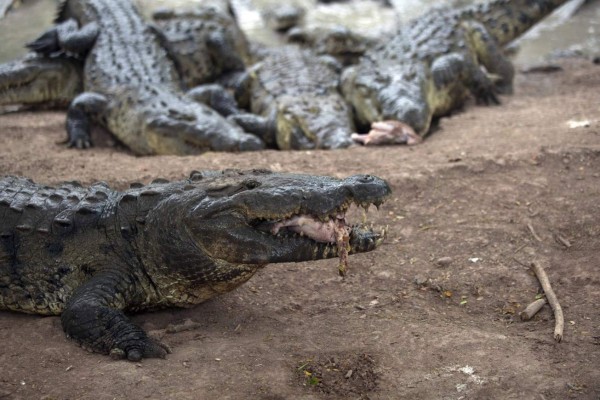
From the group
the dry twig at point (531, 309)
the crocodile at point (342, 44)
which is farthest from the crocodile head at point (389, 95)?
the dry twig at point (531, 309)

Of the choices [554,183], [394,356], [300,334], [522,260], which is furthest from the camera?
[554,183]

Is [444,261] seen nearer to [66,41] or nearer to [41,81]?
[41,81]

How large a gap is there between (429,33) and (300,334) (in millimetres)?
6145

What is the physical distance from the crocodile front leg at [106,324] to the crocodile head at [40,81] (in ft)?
16.7

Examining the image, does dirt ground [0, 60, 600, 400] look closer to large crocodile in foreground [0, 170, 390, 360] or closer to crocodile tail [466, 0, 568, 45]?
large crocodile in foreground [0, 170, 390, 360]

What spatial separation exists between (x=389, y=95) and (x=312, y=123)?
3.11 ft

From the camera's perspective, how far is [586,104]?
7.06 m

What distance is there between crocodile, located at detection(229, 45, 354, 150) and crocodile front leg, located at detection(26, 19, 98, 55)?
1804mm

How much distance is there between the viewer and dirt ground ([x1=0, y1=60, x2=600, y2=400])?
3082mm

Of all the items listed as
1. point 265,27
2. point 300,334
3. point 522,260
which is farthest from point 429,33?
point 300,334

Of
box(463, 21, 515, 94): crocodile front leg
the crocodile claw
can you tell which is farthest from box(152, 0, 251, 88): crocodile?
the crocodile claw

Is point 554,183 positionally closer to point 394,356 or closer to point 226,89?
point 394,356

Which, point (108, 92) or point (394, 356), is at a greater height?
point (394, 356)

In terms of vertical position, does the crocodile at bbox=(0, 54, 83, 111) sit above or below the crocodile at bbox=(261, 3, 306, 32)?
above
